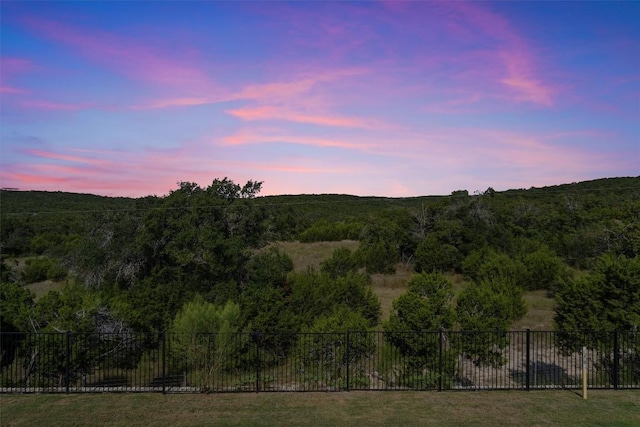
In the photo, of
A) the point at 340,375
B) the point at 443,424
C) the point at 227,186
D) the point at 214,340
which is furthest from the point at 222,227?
the point at 443,424

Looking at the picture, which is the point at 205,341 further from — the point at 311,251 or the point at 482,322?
the point at 311,251

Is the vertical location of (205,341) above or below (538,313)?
above

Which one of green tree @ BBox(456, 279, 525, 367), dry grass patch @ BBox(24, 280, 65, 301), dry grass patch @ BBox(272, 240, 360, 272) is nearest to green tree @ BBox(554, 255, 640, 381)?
green tree @ BBox(456, 279, 525, 367)

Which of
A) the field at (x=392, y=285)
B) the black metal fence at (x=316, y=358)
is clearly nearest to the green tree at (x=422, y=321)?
the black metal fence at (x=316, y=358)

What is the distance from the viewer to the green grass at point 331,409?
10.3 m

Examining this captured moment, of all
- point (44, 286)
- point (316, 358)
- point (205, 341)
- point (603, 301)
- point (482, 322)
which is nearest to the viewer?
point (205, 341)

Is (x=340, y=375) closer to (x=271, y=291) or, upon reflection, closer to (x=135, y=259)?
(x=271, y=291)

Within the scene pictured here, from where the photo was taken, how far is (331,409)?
1105 centimetres

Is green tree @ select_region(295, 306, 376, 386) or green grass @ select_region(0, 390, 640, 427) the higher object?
green grass @ select_region(0, 390, 640, 427)

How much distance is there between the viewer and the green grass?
10.3 metres

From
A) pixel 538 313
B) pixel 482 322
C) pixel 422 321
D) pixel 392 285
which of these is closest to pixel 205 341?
pixel 422 321

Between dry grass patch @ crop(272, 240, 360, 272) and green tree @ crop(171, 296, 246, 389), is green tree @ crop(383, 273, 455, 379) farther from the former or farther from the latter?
dry grass patch @ crop(272, 240, 360, 272)

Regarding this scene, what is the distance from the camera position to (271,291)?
27.1 metres

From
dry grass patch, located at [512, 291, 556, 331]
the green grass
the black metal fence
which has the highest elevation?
the green grass
